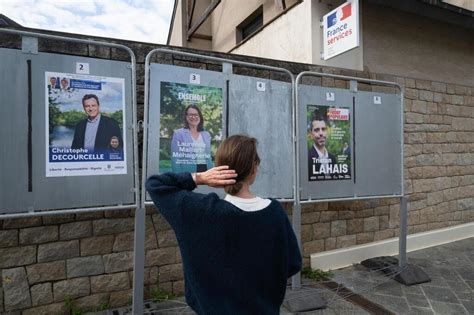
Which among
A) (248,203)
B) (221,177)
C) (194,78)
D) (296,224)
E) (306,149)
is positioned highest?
(194,78)

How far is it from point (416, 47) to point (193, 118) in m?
4.29

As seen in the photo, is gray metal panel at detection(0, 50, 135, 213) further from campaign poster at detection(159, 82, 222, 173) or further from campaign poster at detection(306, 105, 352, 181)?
campaign poster at detection(306, 105, 352, 181)

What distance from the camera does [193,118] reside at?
3174 millimetres

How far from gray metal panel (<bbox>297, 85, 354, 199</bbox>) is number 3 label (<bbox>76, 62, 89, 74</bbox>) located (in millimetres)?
2073

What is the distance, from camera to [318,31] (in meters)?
5.23

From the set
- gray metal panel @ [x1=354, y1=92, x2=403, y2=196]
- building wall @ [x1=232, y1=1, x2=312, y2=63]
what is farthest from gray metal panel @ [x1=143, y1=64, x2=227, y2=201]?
building wall @ [x1=232, y1=1, x2=312, y2=63]

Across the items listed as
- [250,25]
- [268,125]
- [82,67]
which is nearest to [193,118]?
[268,125]

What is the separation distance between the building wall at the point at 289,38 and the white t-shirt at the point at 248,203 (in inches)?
169

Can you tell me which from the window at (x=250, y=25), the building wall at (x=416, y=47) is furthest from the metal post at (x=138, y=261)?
the window at (x=250, y=25)

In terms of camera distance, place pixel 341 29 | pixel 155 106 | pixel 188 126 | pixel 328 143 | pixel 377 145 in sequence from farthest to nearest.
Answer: pixel 341 29 < pixel 377 145 < pixel 328 143 < pixel 188 126 < pixel 155 106

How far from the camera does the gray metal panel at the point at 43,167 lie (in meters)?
2.61

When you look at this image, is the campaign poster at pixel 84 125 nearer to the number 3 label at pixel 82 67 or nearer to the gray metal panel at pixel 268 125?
the number 3 label at pixel 82 67

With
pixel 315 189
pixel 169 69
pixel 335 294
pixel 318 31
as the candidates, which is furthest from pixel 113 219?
pixel 318 31

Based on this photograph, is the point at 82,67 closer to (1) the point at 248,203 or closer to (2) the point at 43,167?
(2) the point at 43,167
